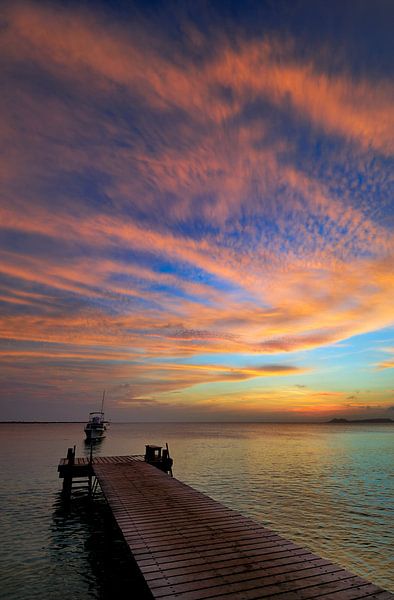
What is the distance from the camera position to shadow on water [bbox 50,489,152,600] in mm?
12297

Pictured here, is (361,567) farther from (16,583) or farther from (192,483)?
(192,483)

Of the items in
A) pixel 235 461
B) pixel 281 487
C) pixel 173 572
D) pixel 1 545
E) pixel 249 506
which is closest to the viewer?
pixel 173 572

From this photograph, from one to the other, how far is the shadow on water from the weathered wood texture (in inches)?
43.1

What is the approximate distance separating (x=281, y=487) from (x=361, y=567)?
18.8m

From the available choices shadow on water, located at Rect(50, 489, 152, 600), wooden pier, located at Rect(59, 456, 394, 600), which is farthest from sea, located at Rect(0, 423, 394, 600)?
wooden pier, located at Rect(59, 456, 394, 600)

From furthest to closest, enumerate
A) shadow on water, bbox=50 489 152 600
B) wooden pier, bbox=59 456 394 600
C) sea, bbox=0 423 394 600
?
1. sea, bbox=0 423 394 600
2. shadow on water, bbox=50 489 152 600
3. wooden pier, bbox=59 456 394 600

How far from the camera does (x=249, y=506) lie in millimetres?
25578

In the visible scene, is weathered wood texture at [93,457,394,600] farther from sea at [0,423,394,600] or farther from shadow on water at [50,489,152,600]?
sea at [0,423,394,600]

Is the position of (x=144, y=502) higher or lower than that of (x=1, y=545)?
higher

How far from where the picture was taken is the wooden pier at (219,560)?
707 cm

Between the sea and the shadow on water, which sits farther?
the sea

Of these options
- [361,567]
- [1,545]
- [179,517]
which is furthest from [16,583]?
[361,567]

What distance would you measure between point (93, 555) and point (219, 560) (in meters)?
9.70

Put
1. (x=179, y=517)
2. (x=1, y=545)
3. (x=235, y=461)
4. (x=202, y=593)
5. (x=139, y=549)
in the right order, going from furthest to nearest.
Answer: (x=235, y=461) → (x=1, y=545) → (x=179, y=517) → (x=139, y=549) → (x=202, y=593)
